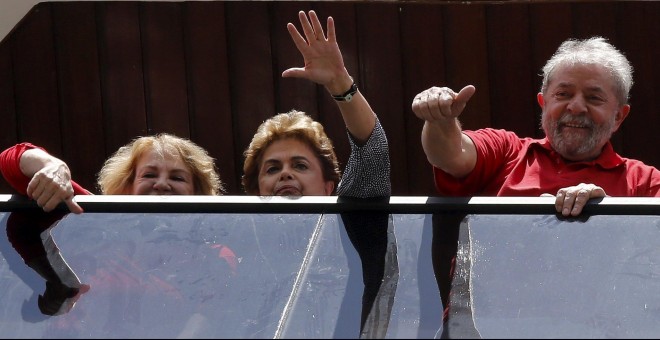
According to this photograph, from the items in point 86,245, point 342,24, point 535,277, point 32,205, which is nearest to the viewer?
point 535,277

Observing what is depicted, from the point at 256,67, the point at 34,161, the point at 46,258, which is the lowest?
the point at 46,258

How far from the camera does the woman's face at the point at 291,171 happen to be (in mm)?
2535

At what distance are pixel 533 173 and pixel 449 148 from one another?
23cm

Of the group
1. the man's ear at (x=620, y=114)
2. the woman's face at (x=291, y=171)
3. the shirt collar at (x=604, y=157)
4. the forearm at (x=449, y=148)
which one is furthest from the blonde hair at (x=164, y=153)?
the man's ear at (x=620, y=114)

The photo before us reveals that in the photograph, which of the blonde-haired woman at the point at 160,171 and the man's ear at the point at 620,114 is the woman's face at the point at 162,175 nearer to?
the blonde-haired woman at the point at 160,171

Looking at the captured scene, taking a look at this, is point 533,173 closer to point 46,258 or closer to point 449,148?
point 449,148

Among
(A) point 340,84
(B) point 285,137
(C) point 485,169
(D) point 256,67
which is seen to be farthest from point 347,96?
(D) point 256,67

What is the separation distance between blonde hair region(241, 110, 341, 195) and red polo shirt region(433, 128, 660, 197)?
0.33m

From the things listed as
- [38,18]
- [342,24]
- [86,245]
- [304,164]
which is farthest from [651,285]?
[38,18]

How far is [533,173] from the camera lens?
2.38 metres

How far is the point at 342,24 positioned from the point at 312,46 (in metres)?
1.21

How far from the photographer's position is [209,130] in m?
3.34

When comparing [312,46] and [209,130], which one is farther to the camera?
[209,130]

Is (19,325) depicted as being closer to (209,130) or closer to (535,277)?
(535,277)
